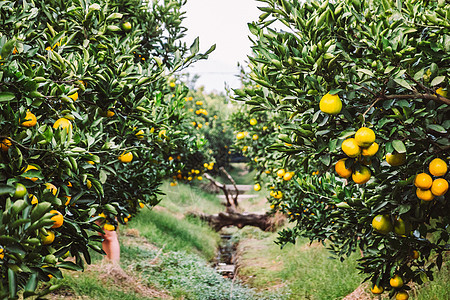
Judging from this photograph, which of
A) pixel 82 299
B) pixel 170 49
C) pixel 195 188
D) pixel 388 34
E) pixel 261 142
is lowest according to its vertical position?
pixel 195 188

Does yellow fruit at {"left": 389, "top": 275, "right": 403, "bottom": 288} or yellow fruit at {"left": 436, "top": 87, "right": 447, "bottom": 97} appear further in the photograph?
yellow fruit at {"left": 389, "top": 275, "right": 403, "bottom": 288}

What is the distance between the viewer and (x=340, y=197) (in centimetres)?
240

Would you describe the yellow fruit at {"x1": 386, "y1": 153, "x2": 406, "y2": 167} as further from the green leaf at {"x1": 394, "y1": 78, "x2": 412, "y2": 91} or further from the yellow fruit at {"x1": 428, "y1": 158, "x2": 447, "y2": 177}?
the green leaf at {"x1": 394, "y1": 78, "x2": 412, "y2": 91}

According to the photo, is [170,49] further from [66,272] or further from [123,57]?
[66,272]

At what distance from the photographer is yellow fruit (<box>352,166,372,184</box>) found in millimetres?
1758

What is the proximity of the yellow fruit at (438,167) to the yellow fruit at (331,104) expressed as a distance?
0.56m

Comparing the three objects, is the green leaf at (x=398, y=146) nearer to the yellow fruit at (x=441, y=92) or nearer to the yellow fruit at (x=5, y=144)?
the yellow fruit at (x=441, y=92)

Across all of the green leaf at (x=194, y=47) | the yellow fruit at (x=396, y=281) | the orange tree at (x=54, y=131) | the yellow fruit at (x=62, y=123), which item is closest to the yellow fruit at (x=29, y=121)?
the orange tree at (x=54, y=131)

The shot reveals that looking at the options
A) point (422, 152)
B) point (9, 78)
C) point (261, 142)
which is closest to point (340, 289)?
point (261, 142)

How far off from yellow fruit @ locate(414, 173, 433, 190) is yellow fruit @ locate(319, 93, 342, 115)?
1.81ft

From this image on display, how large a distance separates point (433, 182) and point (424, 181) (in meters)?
0.05

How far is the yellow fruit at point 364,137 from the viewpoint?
1.57m

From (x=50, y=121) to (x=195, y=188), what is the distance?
12.5m

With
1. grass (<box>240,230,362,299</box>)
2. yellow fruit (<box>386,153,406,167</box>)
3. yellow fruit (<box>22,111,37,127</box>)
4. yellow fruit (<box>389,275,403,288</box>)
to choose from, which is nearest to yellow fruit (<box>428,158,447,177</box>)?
yellow fruit (<box>386,153,406,167</box>)
